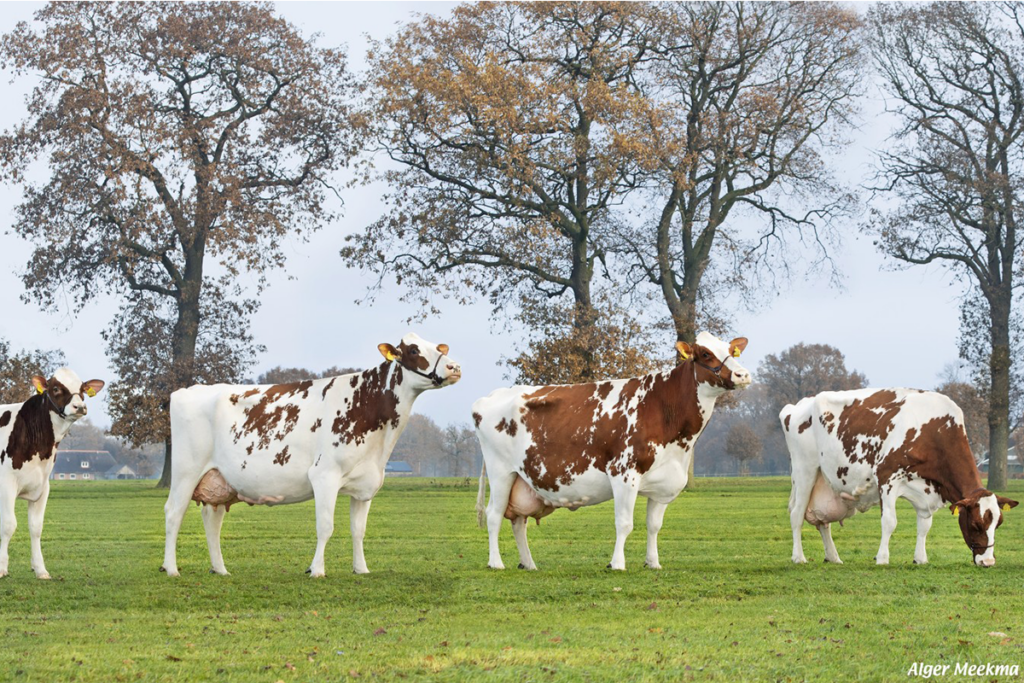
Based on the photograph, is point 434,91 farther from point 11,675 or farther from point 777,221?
point 11,675

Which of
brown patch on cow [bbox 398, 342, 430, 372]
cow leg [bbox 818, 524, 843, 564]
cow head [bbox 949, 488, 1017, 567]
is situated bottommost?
cow leg [bbox 818, 524, 843, 564]

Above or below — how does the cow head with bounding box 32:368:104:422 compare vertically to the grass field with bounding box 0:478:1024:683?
above

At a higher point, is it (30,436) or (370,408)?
(370,408)

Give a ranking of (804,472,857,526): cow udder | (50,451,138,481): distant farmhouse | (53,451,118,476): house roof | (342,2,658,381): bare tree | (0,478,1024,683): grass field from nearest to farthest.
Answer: (0,478,1024,683): grass field → (804,472,857,526): cow udder → (342,2,658,381): bare tree → (50,451,138,481): distant farmhouse → (53,451,118,476): house roof

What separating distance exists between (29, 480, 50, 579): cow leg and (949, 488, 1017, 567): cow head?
11.0m

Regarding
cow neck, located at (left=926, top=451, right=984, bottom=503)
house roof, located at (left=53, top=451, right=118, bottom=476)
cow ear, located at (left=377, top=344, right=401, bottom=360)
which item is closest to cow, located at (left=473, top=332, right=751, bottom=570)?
cow ear, located at (left=377, top=344, right=401, bottom=360)

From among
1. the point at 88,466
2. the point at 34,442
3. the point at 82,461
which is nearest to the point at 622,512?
the point at 34,442

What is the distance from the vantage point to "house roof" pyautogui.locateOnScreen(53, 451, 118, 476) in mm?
154000

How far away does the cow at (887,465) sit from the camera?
15.7 m

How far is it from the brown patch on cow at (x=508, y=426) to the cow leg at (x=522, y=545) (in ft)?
3.66

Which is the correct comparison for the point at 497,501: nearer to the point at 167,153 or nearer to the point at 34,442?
the point at 34,442

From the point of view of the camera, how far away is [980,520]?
15258mm

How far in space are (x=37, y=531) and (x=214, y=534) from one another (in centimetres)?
208

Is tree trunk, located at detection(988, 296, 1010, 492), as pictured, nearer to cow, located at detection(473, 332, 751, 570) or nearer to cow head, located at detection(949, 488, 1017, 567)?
cow head, located at detection(949, 488, 1017, 567)
